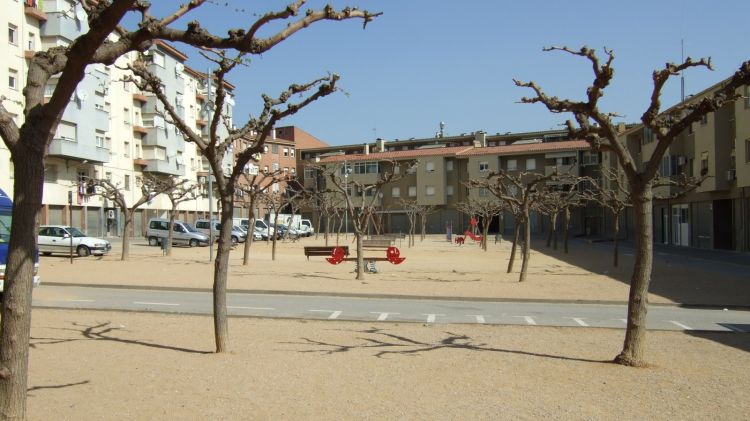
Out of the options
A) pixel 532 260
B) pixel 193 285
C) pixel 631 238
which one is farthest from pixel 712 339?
pixel 631 238

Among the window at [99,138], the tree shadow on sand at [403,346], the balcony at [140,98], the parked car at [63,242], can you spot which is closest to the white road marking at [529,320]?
the tree shadow on sand at [403,346]

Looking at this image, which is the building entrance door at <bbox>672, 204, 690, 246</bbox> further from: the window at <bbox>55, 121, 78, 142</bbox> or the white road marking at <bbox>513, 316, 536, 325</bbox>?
the window at <bbox>55, 121, 78, 142</bbox>

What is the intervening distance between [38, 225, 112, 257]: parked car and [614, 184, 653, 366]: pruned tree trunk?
27882 mm

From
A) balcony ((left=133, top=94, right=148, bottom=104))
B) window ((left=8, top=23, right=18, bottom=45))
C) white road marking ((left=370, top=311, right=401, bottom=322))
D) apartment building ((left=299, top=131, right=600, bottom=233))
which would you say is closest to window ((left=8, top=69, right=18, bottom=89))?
window ((left=8, top=23, right=18, bottom=45))

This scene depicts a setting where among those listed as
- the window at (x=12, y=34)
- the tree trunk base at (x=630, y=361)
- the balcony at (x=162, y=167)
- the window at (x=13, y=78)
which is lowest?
the tree trunk base at (x=630, y=361)

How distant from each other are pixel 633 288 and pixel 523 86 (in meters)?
2.96

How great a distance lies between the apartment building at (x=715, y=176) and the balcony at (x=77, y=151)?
128 ft

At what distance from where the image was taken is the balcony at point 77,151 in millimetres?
44844

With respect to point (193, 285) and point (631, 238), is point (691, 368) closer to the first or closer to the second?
point (193, 285)

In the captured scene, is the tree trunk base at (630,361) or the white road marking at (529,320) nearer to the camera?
the tree trunk base at (630,361)

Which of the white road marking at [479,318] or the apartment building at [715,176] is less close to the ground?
the apartment building at [715,176]

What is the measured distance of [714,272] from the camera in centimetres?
2356

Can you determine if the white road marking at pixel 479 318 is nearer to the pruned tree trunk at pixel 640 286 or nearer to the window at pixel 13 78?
the pruned tree trunk at pixel 640 286

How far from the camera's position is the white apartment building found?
41562 millimetres
